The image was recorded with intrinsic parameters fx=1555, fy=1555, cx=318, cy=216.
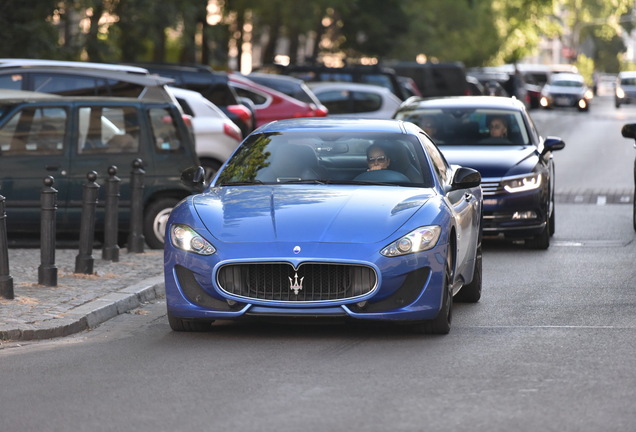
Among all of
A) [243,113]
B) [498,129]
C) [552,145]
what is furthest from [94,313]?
[243,113]

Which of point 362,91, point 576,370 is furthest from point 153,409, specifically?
point 362,91

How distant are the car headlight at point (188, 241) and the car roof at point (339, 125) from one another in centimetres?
172

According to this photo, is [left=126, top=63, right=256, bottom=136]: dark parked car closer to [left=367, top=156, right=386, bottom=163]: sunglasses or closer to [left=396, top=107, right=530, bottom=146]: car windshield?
[left=396, top=107, right=530, bottom=146]: car windshield

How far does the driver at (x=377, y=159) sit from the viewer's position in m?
10.7

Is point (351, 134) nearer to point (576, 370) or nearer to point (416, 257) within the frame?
point (416, 257)

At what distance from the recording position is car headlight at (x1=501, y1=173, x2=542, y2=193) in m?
15.6

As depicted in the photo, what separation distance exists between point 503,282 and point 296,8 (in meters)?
37.7

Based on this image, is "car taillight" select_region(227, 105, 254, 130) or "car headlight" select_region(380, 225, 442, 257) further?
"car taillight" select_region(227, 105, 254, 130)

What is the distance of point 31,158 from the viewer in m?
15.3

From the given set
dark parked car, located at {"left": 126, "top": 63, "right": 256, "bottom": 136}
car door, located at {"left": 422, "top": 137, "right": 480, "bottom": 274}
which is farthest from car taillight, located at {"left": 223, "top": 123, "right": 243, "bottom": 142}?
car door, located at {"left": 422, "top": 137, "right": 480, "bottom": 274}

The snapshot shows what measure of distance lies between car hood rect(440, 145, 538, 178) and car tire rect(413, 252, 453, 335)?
597 centimetres

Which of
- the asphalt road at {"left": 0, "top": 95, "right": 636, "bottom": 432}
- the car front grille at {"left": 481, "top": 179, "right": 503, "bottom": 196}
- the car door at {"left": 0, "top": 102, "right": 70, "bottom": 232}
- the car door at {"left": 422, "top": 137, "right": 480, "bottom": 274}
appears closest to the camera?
the asphalt road at {"left": 0, "top": 95, "right": 636, "bottom": 432}

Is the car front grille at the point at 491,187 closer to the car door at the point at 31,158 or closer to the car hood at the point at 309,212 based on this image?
the car door at the point at 31,158

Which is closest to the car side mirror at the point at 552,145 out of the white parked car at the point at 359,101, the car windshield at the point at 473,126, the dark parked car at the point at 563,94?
the car windshield at the point at 473,126
